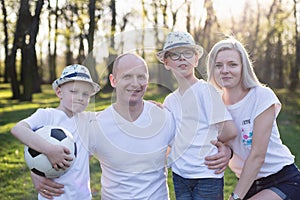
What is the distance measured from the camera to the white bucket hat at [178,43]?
339 cm

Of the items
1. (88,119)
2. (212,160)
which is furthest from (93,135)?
(212,160)

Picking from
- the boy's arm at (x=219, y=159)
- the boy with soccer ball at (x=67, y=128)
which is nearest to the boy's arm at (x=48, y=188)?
the boy with soccer ball at (x=67, y=128)

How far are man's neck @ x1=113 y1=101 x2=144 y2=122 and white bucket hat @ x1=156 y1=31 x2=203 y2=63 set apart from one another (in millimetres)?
447

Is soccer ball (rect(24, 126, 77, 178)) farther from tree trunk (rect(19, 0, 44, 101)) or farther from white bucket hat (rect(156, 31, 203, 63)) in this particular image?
tree trunk (rect(19, 0, 44, 101))

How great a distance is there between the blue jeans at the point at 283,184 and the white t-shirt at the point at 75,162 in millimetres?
1355

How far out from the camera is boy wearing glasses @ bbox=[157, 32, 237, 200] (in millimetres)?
3359

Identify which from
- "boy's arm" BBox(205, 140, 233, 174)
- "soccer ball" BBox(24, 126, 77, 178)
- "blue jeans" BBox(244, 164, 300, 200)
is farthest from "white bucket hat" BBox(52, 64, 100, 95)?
"blue jeans" BBox(244, 164, 300, 200)

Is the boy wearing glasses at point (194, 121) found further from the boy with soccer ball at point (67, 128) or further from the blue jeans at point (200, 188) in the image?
the boy with soccer ball at point (67, 128)

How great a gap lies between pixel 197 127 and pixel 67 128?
981mm

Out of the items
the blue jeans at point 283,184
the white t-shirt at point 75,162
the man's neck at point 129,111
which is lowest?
the blue jeans at point 283,184

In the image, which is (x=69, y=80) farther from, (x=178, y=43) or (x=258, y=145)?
(x=258, y=145)

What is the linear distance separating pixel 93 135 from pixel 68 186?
43 cm

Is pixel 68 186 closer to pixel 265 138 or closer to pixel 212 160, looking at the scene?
pixel 212 160

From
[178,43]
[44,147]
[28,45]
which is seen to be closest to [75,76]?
[44,147]
